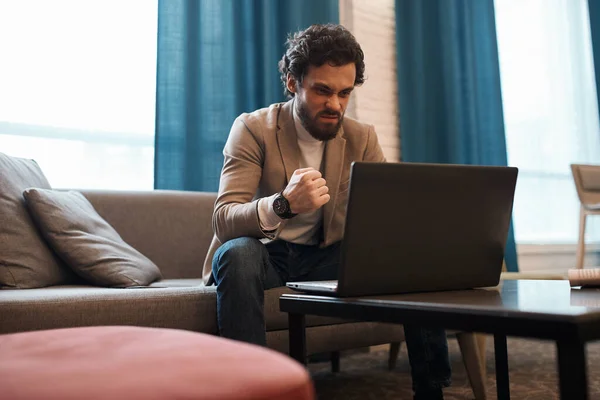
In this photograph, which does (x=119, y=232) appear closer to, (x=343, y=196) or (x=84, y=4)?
(x=343, y=196)

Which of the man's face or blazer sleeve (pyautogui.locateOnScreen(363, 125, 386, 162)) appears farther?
blazer sleeve (pyautogui.locateOnScreen(363, 125, 386, 162))

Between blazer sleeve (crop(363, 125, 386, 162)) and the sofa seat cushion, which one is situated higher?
blazer sleeve (crop(363, 125, 386, 162))

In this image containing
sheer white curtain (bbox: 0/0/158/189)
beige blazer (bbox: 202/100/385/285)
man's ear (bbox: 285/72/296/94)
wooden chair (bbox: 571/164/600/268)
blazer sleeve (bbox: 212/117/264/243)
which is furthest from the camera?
A: wooden chair (bbox: 571/164/600/268)

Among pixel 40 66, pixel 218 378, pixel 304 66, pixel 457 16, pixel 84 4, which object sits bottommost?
pixel 218 378

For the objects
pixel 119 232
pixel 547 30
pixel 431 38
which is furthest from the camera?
pixel 547 30

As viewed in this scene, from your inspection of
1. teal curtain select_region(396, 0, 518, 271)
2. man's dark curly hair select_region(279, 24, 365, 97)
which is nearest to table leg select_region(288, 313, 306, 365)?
man's dark curly hair select_region(279, 24, 365, 97)

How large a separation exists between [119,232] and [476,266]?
4.44 feet

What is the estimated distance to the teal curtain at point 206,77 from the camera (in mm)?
2512

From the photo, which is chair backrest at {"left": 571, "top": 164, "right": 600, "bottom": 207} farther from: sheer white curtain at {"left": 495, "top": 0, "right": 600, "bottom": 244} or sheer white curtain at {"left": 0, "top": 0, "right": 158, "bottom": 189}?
sheer white curtain at {"left": 0, "top": 0, "right": 158, "bottom": 189}

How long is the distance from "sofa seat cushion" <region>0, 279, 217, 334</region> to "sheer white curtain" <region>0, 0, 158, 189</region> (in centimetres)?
110

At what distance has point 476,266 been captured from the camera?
3.77 feet

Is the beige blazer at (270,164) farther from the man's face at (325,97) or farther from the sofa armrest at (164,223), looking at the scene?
the sofa armrest at (164,223)

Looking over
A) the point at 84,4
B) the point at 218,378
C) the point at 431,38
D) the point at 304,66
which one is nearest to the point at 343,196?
Answer: the point at 304,66

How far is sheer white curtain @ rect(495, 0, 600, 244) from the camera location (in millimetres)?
4082
